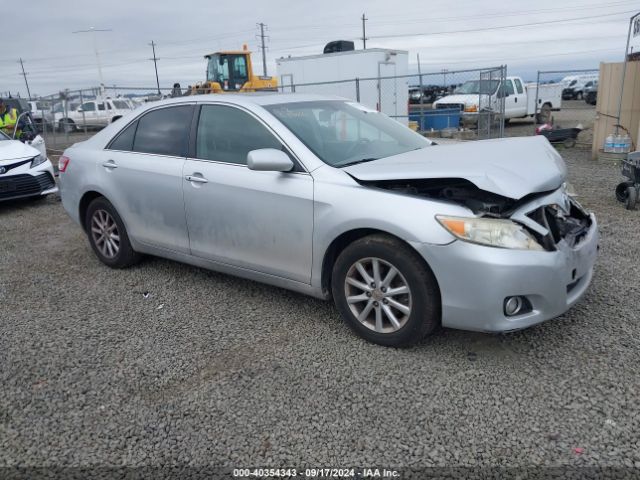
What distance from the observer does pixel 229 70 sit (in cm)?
2159

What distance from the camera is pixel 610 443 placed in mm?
2559

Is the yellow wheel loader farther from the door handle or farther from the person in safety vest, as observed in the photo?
the door handle

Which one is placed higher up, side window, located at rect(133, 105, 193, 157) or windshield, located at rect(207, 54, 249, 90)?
windshield, located at rect(207, 54, 249, 90)

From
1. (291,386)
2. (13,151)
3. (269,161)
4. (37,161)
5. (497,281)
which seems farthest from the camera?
(37,161)

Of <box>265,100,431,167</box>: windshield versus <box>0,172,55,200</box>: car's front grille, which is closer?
<box>265,100,431,167</box>: windshield

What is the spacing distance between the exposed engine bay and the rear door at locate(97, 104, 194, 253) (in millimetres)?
1776

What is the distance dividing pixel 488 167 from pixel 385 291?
3.20ft

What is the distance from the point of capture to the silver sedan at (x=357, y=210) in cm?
310

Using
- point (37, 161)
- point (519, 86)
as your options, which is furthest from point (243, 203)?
point (519, 86)

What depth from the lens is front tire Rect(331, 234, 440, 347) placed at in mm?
3232

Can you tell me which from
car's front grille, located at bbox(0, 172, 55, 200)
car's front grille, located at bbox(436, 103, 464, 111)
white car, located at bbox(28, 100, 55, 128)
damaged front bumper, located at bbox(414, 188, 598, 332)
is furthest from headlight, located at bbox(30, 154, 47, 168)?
car's front grille, located at bbox(436, 103, 464, 111)

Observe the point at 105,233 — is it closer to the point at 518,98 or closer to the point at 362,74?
the point at 362,74

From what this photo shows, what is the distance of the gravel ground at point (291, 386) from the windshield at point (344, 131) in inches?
47.8

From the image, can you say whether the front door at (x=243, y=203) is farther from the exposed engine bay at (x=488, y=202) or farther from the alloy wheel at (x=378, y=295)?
the exposed engine bay at (x=488, y=202)
